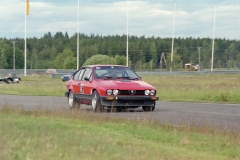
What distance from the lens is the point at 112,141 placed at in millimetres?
10125

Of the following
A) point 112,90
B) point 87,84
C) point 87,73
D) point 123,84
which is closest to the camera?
point 112,90

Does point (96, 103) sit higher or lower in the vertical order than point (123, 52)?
lower

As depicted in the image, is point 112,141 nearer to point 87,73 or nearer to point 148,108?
point 148,108

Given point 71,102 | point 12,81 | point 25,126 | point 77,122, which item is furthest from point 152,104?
point 12,81

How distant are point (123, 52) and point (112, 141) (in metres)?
140

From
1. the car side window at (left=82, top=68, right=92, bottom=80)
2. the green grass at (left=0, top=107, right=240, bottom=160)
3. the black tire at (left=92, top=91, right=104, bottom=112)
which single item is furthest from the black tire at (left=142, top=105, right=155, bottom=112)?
the green grass at (left=0, top=107, right=240, bottom=160)

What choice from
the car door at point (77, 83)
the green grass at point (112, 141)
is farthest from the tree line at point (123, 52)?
the green grass at point (112, 141)

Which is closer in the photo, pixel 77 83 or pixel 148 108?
pixel 148 108

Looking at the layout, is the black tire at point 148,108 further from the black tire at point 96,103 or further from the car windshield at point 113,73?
the black tire at point 96,103

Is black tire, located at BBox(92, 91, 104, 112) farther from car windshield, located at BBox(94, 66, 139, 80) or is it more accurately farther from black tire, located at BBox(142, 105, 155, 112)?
black tire, located at BBox(142, 105, 155, 112)

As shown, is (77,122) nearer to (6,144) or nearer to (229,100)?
(6,144)

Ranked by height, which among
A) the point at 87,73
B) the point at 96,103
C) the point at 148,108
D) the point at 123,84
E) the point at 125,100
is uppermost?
the point at 87,73

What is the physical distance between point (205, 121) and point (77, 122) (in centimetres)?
368

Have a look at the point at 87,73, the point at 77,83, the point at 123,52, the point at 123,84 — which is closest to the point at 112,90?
the point at 123,84
